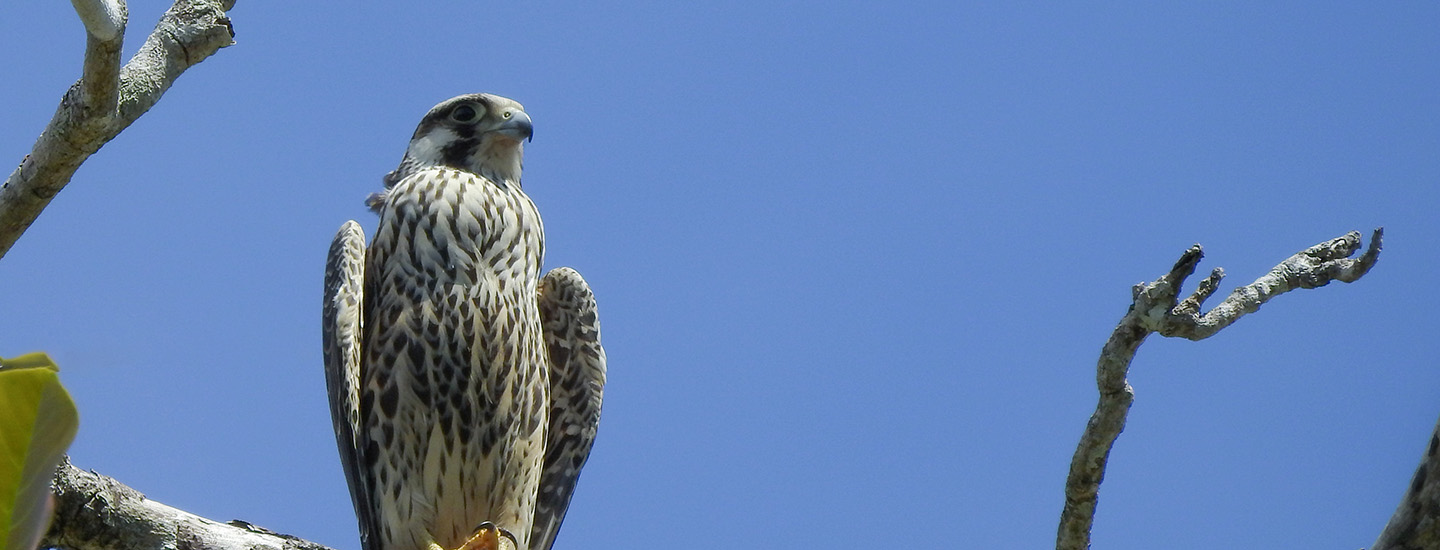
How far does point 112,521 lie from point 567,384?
2.65 metres

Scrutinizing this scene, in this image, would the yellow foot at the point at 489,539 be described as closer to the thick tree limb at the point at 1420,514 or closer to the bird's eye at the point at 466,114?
the bird's eye at the point at 466,114

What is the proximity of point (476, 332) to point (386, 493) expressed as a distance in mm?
609

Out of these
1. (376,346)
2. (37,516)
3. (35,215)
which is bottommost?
(37,516)

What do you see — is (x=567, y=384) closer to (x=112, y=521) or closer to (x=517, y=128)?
(x=517, y=128)

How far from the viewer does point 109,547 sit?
104 inches

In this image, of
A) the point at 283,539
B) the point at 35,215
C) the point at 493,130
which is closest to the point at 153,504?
the point at 283,539

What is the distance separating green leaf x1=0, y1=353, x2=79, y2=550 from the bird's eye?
4.41m

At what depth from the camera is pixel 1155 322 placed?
2.61 m

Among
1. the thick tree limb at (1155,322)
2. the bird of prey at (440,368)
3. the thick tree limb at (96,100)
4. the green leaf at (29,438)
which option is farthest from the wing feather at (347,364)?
the green leaf at (29,438)

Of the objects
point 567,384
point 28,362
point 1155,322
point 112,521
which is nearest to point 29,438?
point 28,362

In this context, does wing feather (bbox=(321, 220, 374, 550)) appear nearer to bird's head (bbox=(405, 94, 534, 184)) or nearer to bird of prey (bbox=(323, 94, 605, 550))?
bird of prey (bbox=(323, 94, 605, 550))

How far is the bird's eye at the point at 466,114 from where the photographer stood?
209 inches

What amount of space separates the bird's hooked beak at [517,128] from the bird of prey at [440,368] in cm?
26

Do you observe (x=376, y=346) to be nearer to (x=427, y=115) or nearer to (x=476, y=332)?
(x=476, y=332)
